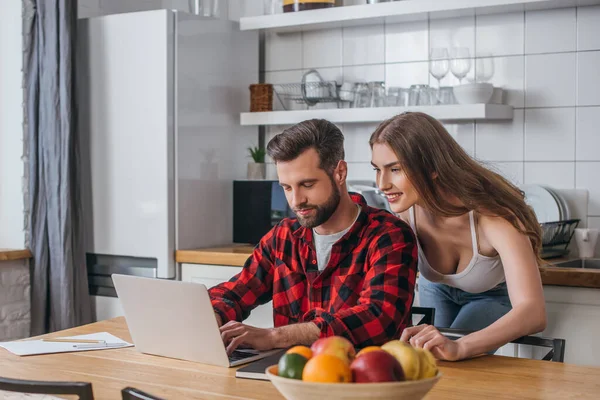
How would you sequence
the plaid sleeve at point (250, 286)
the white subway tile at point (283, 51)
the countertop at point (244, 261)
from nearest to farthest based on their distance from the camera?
the plaid sleeve at point (250, 286) → the countertop at point (244, 261) → the white subway tile at point (283, 51)

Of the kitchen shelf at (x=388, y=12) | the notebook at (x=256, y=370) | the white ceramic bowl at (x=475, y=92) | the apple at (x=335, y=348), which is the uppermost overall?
the kitchen shelf at (x=388, y=12)

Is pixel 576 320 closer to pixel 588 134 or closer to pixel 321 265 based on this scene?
pixel 588 134

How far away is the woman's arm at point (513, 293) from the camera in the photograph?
186 cm

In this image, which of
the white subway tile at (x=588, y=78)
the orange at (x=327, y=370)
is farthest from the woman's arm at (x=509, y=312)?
the white subway tile at (x=588, y=78)

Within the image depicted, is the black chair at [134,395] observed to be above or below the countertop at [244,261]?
above

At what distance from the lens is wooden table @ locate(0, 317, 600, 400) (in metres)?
1.56

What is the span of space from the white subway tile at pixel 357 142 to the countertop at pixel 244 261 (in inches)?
24.9

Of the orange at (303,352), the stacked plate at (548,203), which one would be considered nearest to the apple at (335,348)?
the orange at (303,352)

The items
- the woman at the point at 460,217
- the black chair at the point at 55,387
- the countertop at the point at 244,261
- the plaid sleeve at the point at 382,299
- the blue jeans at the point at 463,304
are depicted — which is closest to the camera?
the black chair at the point at 55,387

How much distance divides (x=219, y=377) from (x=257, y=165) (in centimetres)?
224

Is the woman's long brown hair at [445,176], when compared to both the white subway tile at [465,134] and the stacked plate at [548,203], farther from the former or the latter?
the white subway tile at [465,134]

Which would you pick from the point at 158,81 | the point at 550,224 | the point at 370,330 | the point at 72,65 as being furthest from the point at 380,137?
the point at 72,65

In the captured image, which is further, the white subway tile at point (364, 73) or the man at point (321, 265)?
the white subway tile at point (364, 73)

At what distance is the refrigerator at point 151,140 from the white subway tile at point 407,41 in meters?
0.73
